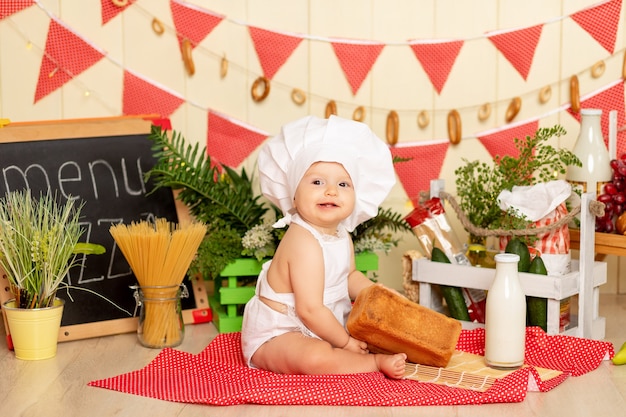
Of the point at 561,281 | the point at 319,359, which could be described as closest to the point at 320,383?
the point at 319,359

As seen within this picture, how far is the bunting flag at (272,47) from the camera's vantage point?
2764 mm

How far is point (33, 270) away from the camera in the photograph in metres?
2.18

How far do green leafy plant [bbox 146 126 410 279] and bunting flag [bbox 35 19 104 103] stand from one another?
1.22 feet

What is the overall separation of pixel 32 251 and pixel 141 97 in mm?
759

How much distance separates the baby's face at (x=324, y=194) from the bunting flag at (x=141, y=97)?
833 mm

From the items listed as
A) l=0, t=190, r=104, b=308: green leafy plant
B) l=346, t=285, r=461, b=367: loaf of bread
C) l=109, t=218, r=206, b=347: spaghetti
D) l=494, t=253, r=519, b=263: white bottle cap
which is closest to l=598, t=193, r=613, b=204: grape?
l=494, t=253, r=519, b=263: white bottle cap

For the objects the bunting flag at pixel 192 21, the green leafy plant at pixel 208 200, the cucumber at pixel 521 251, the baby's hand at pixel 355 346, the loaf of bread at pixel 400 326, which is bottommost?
the baby's hand at pixel 355 346

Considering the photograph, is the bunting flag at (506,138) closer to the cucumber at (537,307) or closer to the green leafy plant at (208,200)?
the cucumber at (537,307)

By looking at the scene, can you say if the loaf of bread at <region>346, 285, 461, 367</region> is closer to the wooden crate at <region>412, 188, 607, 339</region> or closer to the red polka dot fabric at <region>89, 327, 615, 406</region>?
the red polka dot fabric at <region>89, 327, 615, 406</region>

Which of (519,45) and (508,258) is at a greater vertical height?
(519,45)

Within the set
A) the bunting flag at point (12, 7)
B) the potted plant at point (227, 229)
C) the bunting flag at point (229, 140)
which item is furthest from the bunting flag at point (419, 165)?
the bunting flag at point (12, 7)

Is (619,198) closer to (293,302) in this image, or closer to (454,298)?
(454,298)

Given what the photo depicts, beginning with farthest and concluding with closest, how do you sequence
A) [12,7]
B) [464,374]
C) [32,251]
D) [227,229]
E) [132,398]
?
[12,7] → [227,229] → [32,251] → [464,374] → [132,398]

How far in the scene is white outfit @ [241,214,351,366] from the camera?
6.83 ft
